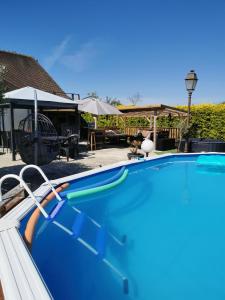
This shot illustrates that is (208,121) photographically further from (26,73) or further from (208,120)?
(26,73)

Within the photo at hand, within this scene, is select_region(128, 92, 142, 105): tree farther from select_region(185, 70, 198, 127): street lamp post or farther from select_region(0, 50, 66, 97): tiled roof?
select_region(185, 70, 198, 127): street lamp post

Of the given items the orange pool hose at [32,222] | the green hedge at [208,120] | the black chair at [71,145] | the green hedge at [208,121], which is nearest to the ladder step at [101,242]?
the orange pool hose at [32,222]

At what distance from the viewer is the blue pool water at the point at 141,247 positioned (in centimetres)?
365

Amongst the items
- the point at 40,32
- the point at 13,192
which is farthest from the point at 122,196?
the point at 40,32

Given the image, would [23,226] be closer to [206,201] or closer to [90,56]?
[206,201]

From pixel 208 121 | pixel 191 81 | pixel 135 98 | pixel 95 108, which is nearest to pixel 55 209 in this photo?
pixel 191 81

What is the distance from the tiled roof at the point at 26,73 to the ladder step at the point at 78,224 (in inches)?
724

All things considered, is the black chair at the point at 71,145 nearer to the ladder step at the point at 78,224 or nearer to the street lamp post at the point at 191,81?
the street lamp post at the point at 191,81

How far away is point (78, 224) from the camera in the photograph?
541cm

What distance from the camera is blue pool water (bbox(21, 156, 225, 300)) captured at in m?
3.65

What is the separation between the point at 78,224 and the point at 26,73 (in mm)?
22406

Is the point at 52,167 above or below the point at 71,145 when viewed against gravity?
below

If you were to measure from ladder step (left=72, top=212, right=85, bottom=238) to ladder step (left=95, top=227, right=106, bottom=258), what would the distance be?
0.38 meters

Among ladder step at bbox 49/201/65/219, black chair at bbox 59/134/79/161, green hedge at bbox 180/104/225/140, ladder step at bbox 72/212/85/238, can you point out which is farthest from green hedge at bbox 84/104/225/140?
ladder step at bbox 49/201/65/219
